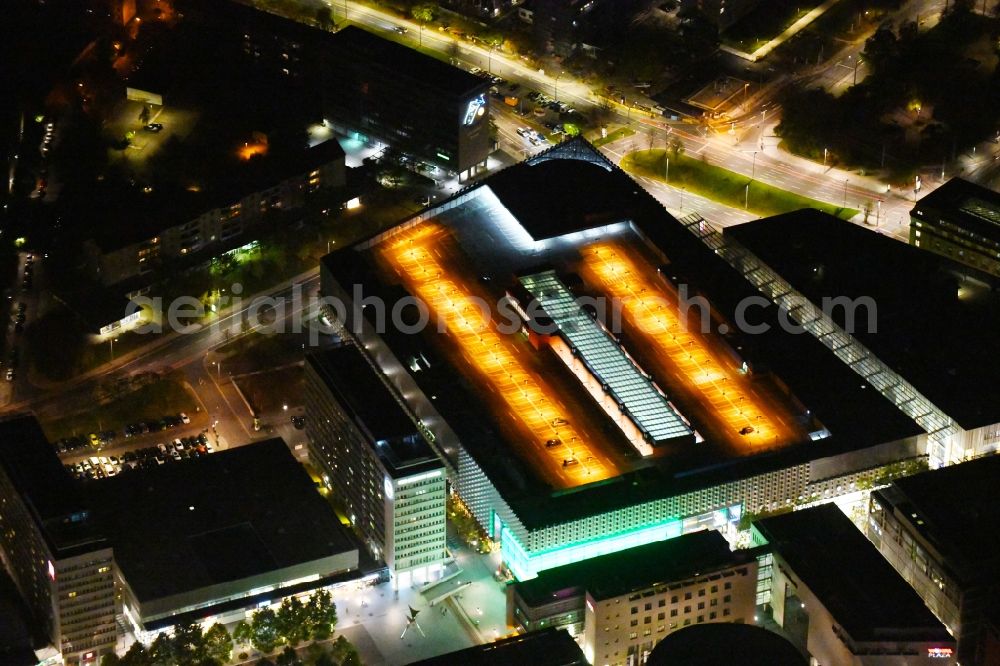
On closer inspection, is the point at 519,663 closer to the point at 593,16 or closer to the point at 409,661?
the point at 409,661

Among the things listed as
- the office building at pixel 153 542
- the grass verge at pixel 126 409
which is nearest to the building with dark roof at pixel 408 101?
the grass verge at pixel 126 409

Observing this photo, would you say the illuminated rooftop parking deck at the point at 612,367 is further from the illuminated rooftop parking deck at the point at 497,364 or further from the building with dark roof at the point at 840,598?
the building with dark roof at the point at 840,598

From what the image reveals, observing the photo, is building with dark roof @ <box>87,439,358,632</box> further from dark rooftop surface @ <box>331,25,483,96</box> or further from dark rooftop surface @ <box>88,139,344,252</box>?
dark rooftop surface @ <box>331,25,483,96</box>

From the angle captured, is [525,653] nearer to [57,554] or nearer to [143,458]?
[57,554]

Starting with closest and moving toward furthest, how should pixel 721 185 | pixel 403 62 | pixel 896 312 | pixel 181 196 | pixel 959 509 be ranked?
1. pixel 959 509
2. pixel 896 312
3. pixel 181 196
4. pixel 721 185
5. pixel 403 62

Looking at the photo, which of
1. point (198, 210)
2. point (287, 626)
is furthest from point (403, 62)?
point (287, 626)

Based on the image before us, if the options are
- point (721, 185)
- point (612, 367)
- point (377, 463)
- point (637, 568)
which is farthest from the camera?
point (721, 185)

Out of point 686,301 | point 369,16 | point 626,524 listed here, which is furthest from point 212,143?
point 626,524
